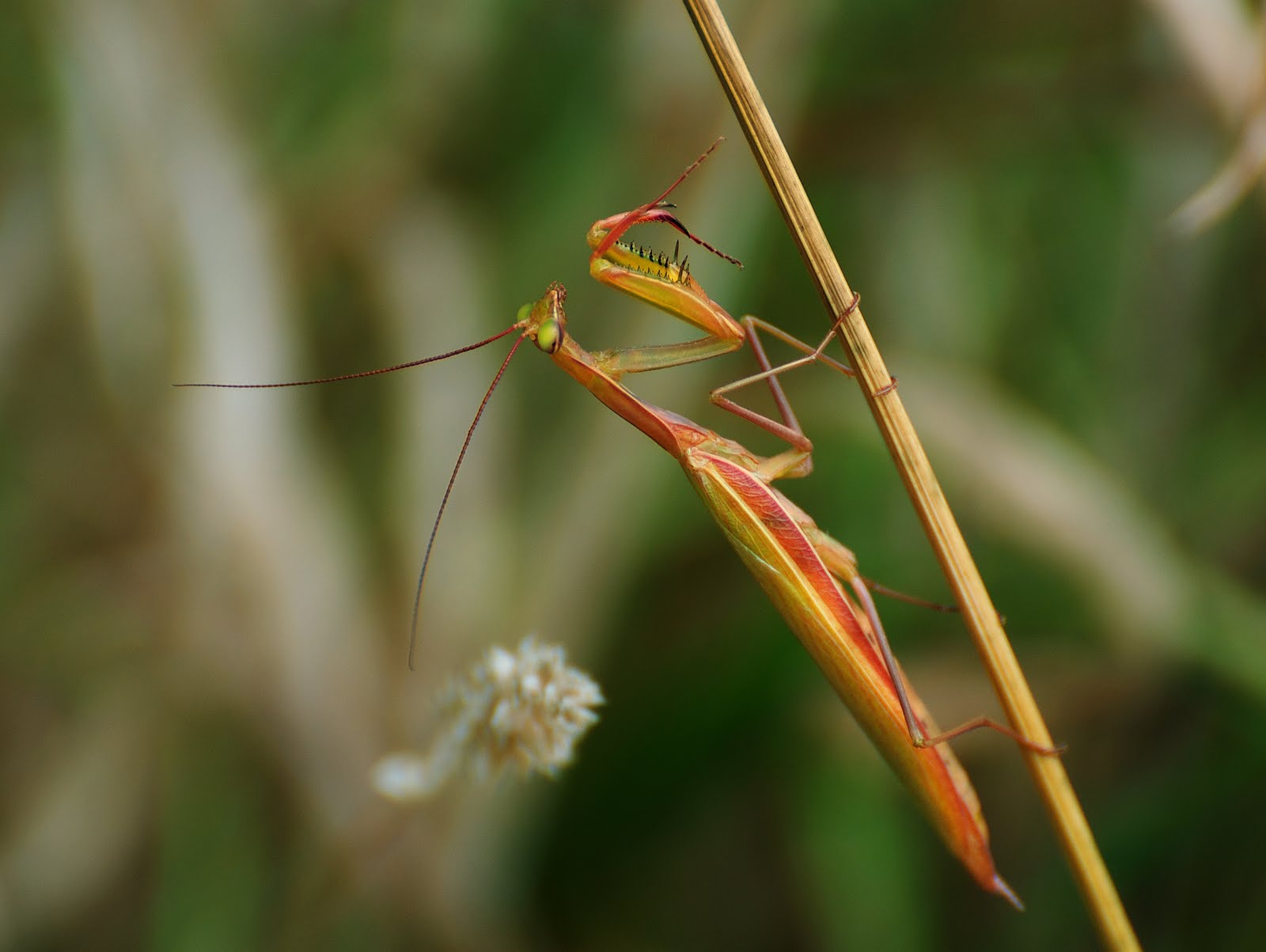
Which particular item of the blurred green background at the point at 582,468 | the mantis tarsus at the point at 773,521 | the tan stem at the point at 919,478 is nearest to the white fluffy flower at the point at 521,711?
the mantis tarsus at the point at 773,521

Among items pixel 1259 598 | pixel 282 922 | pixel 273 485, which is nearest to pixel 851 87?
pixel 1259 598

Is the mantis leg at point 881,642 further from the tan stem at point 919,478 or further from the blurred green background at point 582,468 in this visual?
the blurred green background at point 582,468

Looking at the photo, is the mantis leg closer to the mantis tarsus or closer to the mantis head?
the mantis tarsus

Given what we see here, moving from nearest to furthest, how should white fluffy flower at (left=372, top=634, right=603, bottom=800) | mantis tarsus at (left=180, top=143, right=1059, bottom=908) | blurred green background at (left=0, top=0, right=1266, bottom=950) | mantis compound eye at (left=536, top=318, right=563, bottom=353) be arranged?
white fluffy flower at (left=372, top=634, right=603, bottom=800), mantis tarsus at (left=180, top=143, right=1059, bottom=908), mantis compound eye at (left=536, top=318, right=563, bottom=353), blurred green background at (left=0, top=0, right=1266, bottom=950)

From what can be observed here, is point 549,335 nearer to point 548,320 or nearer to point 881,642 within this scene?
point 548,320

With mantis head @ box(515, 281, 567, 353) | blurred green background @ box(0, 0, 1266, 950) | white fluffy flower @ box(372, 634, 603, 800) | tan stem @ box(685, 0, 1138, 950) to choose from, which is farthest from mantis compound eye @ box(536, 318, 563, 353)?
blurred green background @ box(0, 0, 1266, 950)

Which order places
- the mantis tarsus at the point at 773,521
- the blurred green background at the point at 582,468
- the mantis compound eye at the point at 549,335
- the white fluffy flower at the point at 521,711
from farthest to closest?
the blurred green background at the point at 582,468, the mantis compound eye at the point at 549,335, the mantis tarsus at the point at 773,521, the white fluffy flower at the point at 521,711
